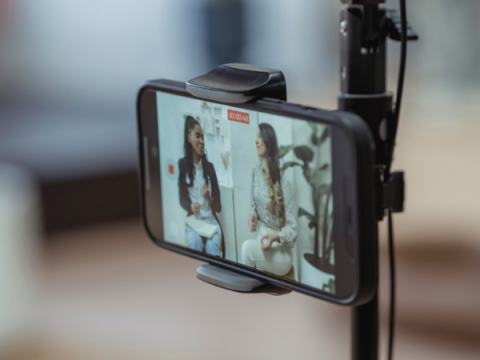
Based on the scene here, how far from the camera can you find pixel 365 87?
0.40m

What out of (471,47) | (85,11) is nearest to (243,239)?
(85,11)

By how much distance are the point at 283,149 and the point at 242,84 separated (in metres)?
0.05

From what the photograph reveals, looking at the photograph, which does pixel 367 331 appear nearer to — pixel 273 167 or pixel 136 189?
pixel 273 167

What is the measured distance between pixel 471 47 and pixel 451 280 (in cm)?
211

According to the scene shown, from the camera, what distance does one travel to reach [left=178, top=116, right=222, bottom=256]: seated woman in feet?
1.54

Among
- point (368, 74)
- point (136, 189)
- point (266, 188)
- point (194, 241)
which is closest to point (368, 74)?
point (368, 74)

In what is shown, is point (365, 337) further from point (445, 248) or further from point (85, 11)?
point (85, 11)

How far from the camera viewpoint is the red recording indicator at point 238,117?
42 cm

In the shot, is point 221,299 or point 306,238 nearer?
point 306,238

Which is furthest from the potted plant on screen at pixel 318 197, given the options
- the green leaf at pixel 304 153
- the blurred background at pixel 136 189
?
the blurred background at pixel 136 189

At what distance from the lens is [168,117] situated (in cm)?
52

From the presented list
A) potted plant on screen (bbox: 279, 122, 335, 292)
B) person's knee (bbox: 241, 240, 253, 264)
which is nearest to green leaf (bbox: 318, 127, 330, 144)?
potted plant on screen (bbox: 279, 122, 335, 292)

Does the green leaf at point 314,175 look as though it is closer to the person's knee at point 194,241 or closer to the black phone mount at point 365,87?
the black phone mount at point 365,87

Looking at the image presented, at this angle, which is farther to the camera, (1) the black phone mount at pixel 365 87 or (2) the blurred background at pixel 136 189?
(2) the blurred background at pixel 136 189
